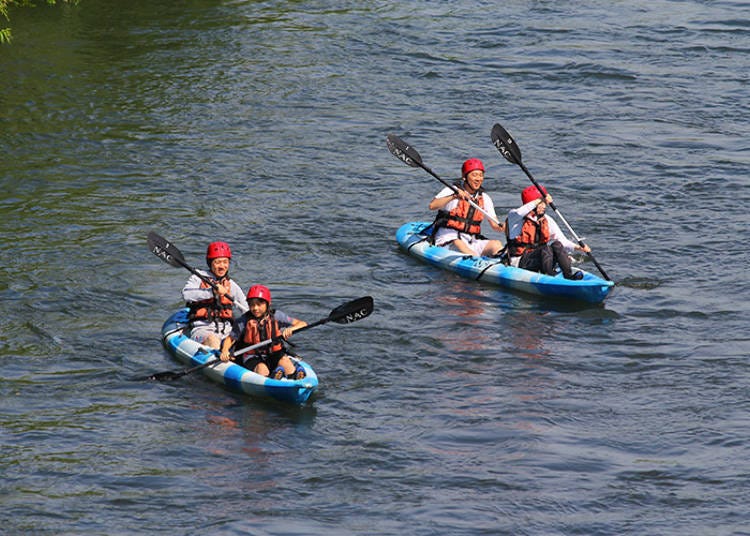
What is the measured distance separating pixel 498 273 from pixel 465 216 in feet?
3.73

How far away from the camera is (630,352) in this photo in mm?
12820

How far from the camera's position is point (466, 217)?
15414mm

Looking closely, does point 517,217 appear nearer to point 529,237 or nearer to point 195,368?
point 529,237

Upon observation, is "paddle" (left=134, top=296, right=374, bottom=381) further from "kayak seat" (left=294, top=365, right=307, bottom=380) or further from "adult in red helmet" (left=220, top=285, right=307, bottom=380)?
"kayak seat" (left=294, top=365, right=307, bottom=380)

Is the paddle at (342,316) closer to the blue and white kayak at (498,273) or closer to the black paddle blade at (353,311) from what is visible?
the black paddle blade at (353,311)

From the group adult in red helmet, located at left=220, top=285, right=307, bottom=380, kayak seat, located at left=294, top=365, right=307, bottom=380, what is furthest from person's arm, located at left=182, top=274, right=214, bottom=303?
kayak seat, located at left=294, top=365, right=307, bottom=380

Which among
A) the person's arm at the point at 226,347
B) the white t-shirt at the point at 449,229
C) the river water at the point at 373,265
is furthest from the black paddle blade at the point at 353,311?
the white t-shirt at the point at 449,229

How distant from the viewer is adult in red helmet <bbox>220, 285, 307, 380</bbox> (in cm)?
1152

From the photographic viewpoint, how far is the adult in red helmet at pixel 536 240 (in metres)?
14.2

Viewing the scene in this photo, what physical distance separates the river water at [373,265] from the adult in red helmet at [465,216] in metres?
0.70

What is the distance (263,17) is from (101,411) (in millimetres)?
16291

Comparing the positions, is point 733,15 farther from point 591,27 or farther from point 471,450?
point 471,450

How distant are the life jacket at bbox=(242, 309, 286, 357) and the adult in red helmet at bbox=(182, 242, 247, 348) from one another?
655 mm

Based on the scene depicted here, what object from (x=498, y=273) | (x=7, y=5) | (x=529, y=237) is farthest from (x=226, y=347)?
(x=7, y=5)
